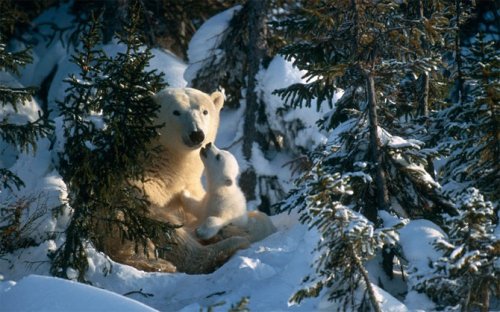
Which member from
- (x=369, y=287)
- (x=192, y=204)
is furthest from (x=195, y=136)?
(x=369, y=287)

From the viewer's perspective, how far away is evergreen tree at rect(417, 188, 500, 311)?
19.3ft

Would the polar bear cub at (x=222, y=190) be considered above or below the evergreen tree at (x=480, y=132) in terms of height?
below

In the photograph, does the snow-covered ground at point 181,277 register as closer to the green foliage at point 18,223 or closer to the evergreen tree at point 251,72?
the green foliage at point 18,223

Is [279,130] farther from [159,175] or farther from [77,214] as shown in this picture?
[77,214]

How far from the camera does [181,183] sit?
33.8 ft

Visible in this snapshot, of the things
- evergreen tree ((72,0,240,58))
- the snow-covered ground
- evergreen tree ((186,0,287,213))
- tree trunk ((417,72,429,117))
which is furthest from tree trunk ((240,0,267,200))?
tree trunk ((417,72,429,117))

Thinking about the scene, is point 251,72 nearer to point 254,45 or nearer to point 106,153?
point 254,45

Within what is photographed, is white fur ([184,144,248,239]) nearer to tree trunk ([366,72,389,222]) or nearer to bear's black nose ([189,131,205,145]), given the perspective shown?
bear's black nose ([189,131,205,145])

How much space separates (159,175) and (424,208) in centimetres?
346

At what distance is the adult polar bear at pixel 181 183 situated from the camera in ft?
30.5

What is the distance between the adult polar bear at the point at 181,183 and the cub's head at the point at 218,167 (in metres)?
0.18

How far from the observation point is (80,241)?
816cm

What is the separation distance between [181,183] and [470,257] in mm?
4988

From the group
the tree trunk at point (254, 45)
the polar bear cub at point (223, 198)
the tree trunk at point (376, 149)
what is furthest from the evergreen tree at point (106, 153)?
the tree trunk at point (254, 45)
